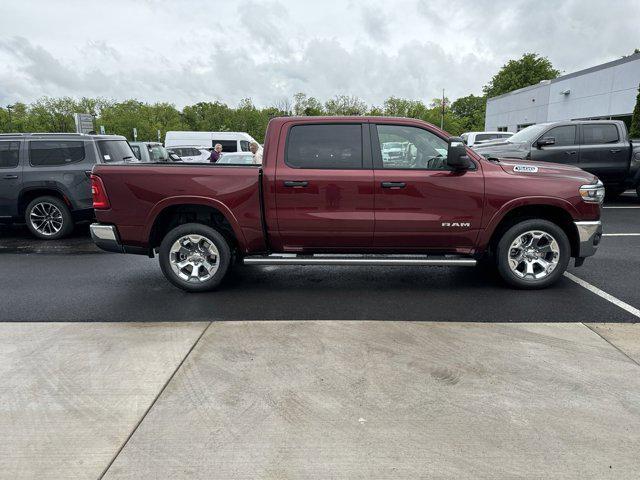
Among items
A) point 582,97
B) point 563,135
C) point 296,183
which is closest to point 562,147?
point 563,135

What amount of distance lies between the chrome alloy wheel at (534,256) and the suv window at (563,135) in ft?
23.0

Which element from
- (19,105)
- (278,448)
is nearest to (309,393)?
(278,448)

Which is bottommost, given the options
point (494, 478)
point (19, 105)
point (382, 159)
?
point (494, 478)

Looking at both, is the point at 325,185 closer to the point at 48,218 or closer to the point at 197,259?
the point at 197,259

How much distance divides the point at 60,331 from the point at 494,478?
3783mm

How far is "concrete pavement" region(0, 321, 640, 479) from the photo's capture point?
2600 millimetres

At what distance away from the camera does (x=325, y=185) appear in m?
5.20

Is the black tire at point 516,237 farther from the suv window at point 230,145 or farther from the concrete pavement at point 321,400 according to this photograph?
the suv window at point 230,145

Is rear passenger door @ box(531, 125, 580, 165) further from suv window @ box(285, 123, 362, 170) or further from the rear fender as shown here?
the rear fender

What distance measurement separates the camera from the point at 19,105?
Answer: 66.1 meters

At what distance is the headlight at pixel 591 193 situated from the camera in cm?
532

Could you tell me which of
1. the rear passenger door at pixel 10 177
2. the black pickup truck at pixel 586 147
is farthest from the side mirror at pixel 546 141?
the rear passenger door at pixel 10 177

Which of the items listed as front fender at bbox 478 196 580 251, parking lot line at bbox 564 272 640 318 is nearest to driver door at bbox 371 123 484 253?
front fender at bbox 478 196 580 251

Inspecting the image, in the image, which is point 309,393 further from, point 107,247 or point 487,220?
point 107,247
